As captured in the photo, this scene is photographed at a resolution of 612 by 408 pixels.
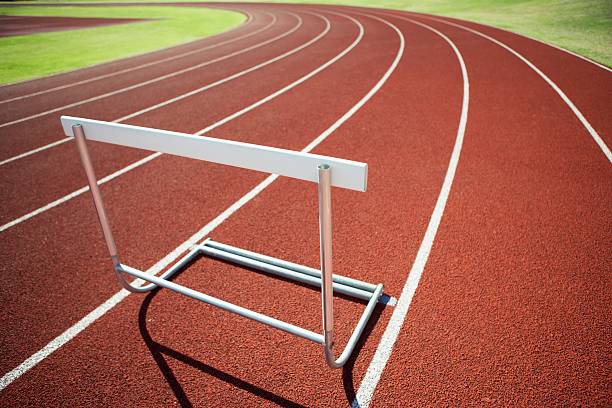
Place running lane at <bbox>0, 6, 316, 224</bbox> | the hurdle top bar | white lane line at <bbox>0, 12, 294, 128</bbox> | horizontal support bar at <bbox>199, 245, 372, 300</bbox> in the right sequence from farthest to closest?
white lane line at <bbox>0, 12, 294, 128</bbox> → running lane at <bbox>0, 6, 316, 224</bbox> → horizontal support bar at <bbox>199, 245, 372, 300</bbox> → the hurdle top bar

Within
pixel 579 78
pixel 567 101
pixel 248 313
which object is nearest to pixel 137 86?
pixel 248 313

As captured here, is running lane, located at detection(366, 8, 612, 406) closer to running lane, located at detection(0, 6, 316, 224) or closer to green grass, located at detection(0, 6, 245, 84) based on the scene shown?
running lane, located at detection(0, 6, 316, 224)

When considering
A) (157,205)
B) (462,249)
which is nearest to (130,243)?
(157,205)

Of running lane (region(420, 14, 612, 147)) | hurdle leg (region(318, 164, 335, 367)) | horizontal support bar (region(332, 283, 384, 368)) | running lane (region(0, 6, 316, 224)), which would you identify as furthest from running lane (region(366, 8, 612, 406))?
running lane (region(0, 6, 316, 224))

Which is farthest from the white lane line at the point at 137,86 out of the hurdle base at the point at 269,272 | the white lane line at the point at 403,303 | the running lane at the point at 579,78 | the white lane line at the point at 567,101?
the running lane at the point at 579,78

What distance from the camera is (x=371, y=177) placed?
183 inches

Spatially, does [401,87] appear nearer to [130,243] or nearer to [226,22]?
[130,243]

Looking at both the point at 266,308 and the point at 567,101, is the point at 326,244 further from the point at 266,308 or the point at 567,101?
the point at 567,101

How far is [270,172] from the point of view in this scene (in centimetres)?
172

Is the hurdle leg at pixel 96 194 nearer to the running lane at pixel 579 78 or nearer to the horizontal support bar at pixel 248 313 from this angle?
the horizontal support bar at pixel 248 313

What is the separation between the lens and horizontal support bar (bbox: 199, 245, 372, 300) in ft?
9.58

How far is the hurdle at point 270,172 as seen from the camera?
171 centimetres

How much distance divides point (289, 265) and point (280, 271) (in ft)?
0.31

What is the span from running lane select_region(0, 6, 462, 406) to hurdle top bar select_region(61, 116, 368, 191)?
1.36 metres
